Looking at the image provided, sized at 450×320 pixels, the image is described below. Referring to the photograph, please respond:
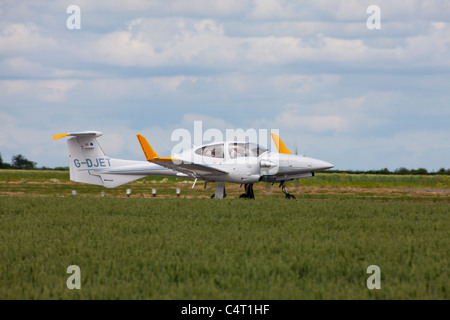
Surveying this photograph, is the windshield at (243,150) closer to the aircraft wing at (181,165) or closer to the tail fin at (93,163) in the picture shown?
the aircraft wing at (181,165)

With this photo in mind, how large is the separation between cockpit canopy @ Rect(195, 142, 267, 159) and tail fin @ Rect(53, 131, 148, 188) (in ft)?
18.4

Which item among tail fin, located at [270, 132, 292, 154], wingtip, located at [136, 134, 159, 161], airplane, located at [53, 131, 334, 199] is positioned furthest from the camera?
tail fin, located at [270, 132, 292, 154]

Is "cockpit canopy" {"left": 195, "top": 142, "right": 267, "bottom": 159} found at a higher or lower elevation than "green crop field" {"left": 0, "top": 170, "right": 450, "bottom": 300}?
higher

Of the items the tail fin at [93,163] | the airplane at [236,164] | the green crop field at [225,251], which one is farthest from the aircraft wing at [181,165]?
the tail fin at [93,163]

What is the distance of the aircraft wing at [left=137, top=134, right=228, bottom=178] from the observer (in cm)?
2136

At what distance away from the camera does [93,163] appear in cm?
2694

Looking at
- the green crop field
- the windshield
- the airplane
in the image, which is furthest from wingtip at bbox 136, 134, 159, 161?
the green crop field

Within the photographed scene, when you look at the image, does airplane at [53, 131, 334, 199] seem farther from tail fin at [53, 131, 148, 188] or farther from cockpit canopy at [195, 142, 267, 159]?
tail fin at [53, 131, 148, 188]

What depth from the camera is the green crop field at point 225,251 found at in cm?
826

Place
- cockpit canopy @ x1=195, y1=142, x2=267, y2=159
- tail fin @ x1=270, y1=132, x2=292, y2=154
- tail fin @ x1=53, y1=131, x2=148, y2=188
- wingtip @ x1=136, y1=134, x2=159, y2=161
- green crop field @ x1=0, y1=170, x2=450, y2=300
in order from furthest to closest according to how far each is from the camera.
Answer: tail fin @ x1=53, y1=131, x2=148, y2=188
tail fin @ x1=270, y1=132, x2=292, y2=154
cockpit canopy @ x1=195, y1=142, x2=267, y2=159
wingtip @ x1=136, y1=134, x2=159, y2=161
green crop field @ x1=0, y1=170, x2=450, y2=300

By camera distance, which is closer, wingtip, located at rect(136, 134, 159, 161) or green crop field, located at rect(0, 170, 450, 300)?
green crop field, located at rect(0, 170, 450, 300)

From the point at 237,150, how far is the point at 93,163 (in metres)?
8.23

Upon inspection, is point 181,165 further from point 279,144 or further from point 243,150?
point 279,144
